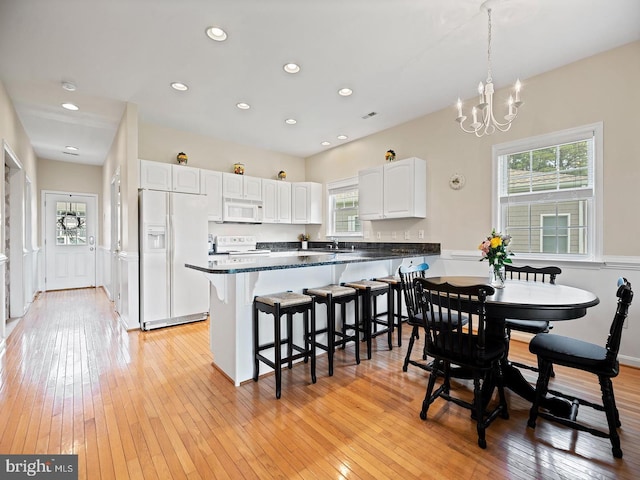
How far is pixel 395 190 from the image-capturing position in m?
4.47

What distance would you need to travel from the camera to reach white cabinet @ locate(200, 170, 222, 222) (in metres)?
4.91

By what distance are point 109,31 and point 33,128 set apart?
11.5 ft

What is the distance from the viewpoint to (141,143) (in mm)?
4645

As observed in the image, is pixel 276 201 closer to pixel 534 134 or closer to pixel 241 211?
pixel 241 211

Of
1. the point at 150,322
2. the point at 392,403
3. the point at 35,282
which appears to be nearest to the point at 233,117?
the point at 150,322

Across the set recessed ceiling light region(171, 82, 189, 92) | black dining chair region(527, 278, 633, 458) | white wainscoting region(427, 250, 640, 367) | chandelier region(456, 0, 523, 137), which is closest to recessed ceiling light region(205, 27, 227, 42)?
recessed ceiling light region(171, 82, 189, 92)

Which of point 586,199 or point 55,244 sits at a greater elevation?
point 586,199

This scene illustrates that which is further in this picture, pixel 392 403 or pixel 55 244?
pixel 55 244

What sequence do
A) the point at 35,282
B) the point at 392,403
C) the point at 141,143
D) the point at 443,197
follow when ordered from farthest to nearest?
1. the point at 35,282
2. the point at 141,143
3. the point at 443,197
4. the point at 392,403

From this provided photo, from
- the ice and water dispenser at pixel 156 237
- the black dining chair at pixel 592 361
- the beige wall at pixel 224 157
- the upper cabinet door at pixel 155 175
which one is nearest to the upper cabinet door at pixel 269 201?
the beige wall at pixel 224 157

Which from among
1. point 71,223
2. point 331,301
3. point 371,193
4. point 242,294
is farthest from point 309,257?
point 71,223

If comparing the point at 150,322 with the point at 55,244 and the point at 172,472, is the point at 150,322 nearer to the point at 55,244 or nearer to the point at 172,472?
the point at 172,472

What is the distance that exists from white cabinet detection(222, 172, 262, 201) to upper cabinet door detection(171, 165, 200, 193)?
0.46 meters

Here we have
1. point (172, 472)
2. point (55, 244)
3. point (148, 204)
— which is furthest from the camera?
point (55, 244)
